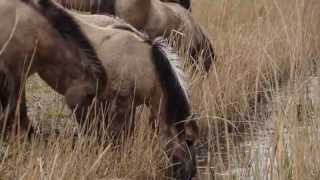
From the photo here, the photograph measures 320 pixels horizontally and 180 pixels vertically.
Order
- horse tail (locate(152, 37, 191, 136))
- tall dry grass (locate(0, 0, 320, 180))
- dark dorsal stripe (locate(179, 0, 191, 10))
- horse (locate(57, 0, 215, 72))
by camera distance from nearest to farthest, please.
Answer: tall dry grass (locate(0, 0, 320, 180)) < horse tail (locate(152, 37, 191, 136)) < horse (locate(57, 0, 215, 72)) < dark dorsal stripe (locate(179, 0, 191, 10))

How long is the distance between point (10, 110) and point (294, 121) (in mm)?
2029

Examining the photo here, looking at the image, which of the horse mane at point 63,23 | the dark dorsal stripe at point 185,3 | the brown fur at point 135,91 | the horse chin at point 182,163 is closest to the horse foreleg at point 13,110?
the horse mane at point 63,23

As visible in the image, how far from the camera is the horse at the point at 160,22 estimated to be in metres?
7.83

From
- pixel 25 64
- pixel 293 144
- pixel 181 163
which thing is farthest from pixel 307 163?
pixel 25 64

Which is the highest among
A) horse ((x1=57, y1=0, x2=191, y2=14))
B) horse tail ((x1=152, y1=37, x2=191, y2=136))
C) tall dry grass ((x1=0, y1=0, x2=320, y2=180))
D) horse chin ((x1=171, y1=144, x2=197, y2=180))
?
horse ((x1=57, y1=0, x2=191, y2=14))

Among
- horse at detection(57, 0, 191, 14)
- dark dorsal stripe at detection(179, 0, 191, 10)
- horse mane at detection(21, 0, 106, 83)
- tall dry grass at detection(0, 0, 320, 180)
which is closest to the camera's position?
tall dry grass at detection(0, 0, 320, 180)

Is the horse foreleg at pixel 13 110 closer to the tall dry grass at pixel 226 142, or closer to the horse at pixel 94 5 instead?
the tall dry grass at pixel 226 142

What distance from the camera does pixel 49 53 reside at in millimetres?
5730

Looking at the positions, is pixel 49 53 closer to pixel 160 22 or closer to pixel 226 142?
pixel 226 142

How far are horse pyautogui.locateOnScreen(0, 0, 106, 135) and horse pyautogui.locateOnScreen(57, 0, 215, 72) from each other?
2.13 meters

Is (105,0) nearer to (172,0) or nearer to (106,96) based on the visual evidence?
(172,0)

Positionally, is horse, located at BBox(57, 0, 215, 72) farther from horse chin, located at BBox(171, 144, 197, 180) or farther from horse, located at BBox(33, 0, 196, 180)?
horse chin, located at BBox(171, 144, 197, 180)

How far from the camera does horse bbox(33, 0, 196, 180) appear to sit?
5.62 meters

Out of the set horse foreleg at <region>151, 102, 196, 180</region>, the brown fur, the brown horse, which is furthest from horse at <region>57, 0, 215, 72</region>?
horse foreleg at <region>151, 102, 196, 180</region>
